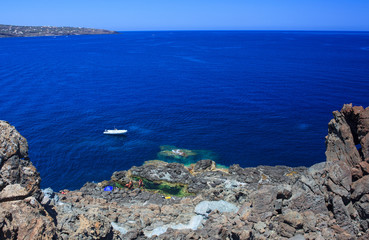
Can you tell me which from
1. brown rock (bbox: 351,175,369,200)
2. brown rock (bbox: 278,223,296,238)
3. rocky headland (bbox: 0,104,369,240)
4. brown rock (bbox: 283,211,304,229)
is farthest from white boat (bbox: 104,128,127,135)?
brown rock (bbox: 351,175,369,200)

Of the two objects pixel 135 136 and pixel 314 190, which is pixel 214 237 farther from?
pixel 135 136

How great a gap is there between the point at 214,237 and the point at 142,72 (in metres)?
124

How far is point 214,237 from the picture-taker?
2311cm

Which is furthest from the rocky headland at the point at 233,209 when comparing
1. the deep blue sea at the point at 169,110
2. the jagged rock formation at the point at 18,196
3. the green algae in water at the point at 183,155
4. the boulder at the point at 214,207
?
the deep blue sea at the point at 169,110

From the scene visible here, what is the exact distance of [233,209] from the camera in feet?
104

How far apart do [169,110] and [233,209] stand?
57546 millimetres

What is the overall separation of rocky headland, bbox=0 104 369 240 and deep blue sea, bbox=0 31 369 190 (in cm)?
2520

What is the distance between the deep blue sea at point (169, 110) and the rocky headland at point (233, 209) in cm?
2520

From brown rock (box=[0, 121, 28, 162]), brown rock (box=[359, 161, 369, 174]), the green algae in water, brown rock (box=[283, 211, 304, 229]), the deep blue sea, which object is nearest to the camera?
brown rock (box=[0, 121, 28, 162])

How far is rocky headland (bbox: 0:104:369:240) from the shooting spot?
16656 millimetres

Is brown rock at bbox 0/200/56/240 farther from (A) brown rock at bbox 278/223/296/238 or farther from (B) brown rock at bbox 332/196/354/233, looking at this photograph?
(B) brown rock at bbox 332/196/354/233

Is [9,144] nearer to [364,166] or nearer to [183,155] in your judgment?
[364,166]

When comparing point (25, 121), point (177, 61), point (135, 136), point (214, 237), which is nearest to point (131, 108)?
point (135, 136)

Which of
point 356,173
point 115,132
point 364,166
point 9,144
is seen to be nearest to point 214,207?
point 356,173
